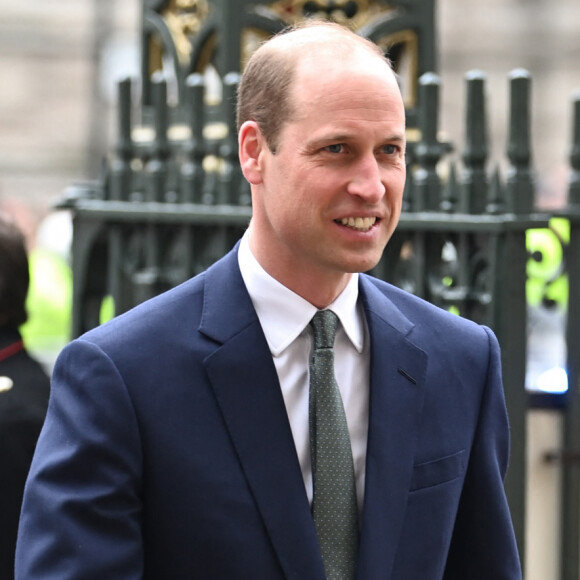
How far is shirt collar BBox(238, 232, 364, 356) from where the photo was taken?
9.05ft

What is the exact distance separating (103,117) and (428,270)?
2459 centimetres

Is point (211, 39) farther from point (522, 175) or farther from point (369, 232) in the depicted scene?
point (369, 232)

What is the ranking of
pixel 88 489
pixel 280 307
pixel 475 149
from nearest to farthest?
pixel 88 489 → pixel 280 307 → pixel 475 149

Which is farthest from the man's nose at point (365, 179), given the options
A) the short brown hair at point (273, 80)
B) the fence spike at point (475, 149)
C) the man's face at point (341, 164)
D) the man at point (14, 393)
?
the fence spike at point (475, 149)

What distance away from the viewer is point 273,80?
105 inches

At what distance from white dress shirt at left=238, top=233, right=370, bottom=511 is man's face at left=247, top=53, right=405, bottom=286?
139 millimetres

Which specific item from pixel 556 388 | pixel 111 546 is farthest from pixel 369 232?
pixel 556 388

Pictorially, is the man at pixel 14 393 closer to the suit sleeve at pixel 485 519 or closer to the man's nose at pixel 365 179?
the suit sleeve at pixel 485 519

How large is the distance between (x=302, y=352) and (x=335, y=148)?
1.33 ft

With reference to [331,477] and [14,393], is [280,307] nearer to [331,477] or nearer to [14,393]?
[331,477]

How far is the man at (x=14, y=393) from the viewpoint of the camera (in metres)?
4.11

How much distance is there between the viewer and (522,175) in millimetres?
4746

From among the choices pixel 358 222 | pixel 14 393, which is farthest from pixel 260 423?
pixel 14 393

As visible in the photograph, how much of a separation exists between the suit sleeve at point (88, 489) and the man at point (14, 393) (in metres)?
1.46
